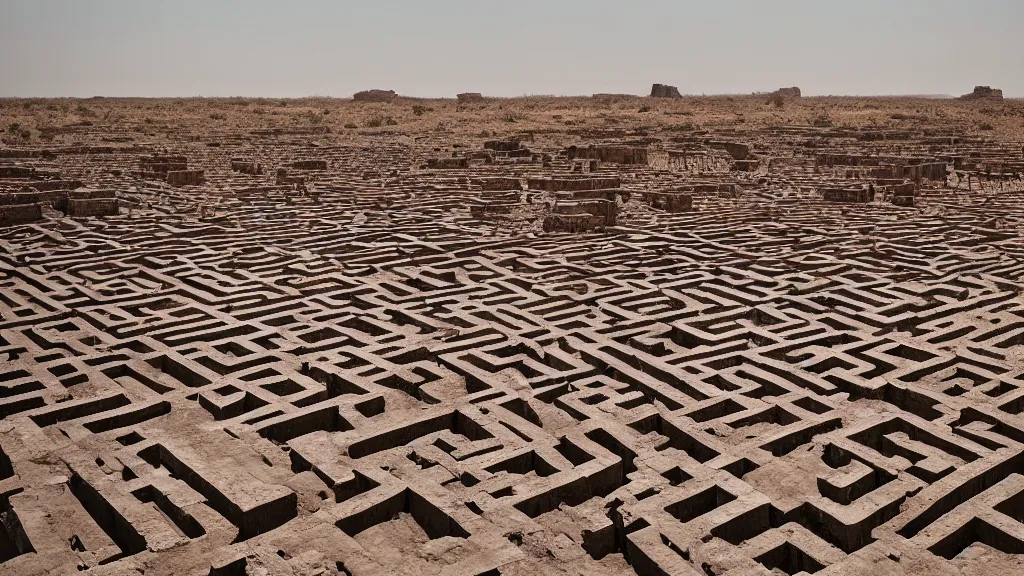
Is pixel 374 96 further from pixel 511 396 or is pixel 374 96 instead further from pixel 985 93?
pixel 511 396

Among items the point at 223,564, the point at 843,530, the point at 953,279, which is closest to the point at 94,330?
the point at 223,564

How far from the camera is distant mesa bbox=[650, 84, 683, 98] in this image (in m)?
52.5

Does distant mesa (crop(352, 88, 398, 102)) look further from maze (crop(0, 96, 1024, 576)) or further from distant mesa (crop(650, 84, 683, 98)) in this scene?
maze (crop(0, 96, 1024, 576))

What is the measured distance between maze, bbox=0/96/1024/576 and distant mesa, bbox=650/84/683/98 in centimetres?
4440

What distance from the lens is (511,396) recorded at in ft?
14.4

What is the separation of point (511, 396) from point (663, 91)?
166 ft

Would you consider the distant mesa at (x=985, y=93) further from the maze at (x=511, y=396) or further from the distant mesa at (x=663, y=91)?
the maze at (x=511, y=396)

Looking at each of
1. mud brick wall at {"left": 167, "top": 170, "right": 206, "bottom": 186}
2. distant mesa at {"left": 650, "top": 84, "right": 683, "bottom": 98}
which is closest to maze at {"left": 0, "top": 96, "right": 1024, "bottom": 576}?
mud brick wall at {"left": 167, "top": 170, "right": 206, "bottom": 186}

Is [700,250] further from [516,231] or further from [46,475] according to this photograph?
[46,475]

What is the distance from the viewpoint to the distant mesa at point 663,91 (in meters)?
52.5

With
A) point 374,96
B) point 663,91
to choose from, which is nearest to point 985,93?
point 663,91

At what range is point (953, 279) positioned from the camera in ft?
22.4

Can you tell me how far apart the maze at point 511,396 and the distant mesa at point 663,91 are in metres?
44.4

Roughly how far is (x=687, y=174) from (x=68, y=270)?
10524 millimetres
